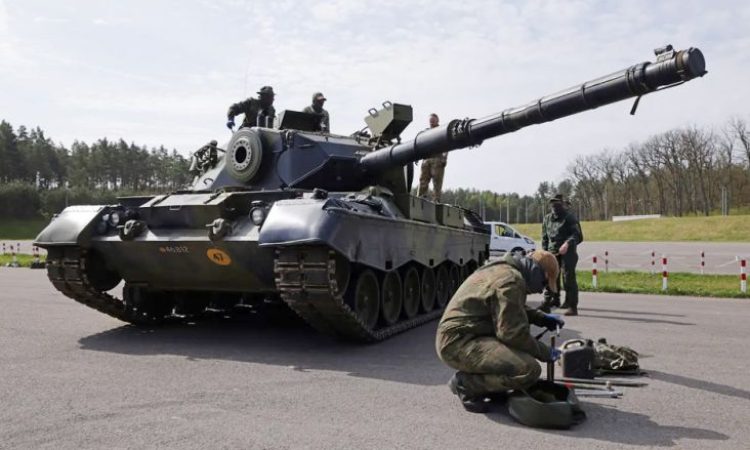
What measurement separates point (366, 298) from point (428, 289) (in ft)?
7.44

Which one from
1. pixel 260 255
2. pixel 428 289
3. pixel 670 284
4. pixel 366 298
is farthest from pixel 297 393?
pixel 670 284

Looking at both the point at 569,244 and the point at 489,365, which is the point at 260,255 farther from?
the point at 569,244

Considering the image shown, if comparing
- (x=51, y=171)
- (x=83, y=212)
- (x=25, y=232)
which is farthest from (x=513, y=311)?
(x=51, y=171)

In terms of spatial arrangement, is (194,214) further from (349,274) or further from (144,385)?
(144,385)

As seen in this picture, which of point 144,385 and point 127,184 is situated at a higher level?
point 127,184

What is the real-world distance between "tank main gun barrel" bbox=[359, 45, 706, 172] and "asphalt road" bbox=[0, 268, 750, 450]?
→ 7.70 feet

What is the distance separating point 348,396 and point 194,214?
3.41 metres

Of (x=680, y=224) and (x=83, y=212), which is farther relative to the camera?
(x=680, y=224)

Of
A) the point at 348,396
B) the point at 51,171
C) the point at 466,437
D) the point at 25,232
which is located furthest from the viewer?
the point at 51,171

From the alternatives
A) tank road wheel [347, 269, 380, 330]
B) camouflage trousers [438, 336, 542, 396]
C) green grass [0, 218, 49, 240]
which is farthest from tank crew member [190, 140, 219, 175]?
green grass [0, 218, 49, 240]

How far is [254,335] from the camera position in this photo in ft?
29.1

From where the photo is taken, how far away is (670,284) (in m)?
16.7

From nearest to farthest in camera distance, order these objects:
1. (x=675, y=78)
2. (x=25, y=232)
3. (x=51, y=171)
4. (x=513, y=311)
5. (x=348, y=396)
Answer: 1. (x=513, y=311)
2. (x=348, y=396)
3. (x=675, y=78)
4. (x=25, y=232)
5. (x=51, y=171)

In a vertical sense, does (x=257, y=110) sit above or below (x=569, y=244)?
above
